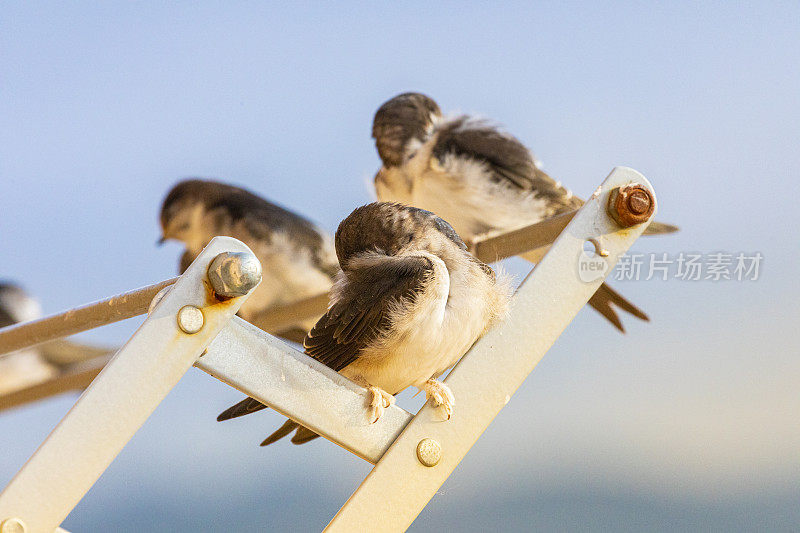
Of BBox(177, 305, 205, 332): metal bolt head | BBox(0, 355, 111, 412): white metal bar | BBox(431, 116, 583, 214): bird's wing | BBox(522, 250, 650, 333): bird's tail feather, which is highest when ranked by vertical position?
BBox(431, 116, 583, 214): bird's wing

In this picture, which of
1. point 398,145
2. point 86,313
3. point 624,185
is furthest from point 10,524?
point 398,145

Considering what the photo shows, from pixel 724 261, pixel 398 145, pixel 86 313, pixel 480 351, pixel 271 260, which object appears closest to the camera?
pixel 480 351

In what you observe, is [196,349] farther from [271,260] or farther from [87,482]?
[271,260]

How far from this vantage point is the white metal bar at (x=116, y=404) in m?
0.33

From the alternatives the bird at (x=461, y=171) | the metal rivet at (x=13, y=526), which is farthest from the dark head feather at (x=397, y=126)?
the metal rivet at (x=13, y=526)

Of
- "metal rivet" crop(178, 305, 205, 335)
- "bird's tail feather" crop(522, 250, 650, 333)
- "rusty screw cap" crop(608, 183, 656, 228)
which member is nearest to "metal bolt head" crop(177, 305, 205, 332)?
"metal rivet" crop(178, 305, 205, 335)

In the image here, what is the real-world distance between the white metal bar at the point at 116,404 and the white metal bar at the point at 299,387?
0.02 m


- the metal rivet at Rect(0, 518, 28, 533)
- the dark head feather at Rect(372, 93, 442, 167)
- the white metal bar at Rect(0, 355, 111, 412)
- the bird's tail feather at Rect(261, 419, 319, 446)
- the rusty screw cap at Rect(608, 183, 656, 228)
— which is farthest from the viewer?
the dark head feather at Rect(372, 93, 442, 167)

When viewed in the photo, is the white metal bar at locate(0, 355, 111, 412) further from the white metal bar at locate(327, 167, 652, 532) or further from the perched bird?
the white metal bar at locate(327, 167, 652, 532)

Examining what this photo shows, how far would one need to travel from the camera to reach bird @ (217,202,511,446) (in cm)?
53

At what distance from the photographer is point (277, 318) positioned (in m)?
1.09

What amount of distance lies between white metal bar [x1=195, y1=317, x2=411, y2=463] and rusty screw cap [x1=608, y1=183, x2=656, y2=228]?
0.16 metres

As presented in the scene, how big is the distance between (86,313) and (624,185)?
365mm

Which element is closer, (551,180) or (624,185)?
(624,185)
